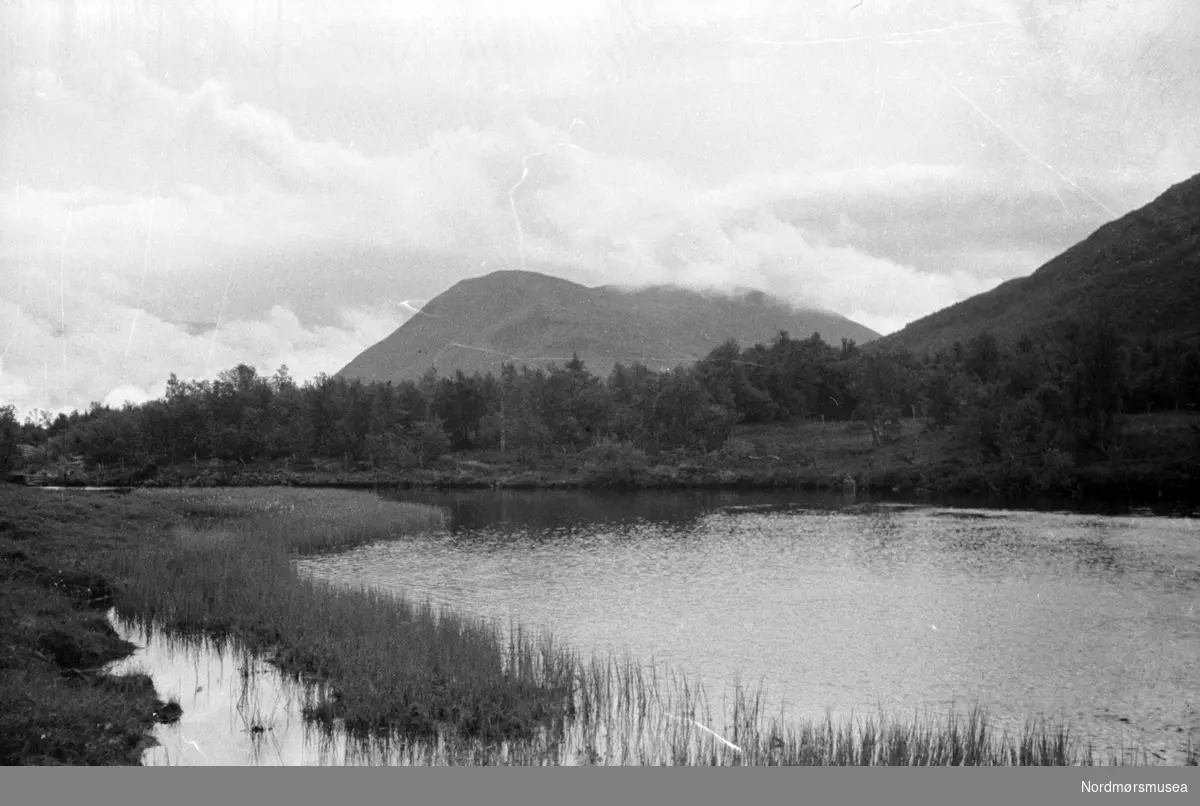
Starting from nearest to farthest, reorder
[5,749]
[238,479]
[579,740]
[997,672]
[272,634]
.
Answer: [5,749] → [579,740] → [997,672] → [272,634] → [238,479]

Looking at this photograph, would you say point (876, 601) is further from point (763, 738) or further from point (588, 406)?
point (588, 406)

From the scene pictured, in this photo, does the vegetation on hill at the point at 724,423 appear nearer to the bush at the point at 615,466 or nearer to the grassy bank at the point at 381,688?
the bush at the point at 615,466

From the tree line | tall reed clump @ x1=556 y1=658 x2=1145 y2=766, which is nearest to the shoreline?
the tree line

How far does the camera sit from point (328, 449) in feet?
515

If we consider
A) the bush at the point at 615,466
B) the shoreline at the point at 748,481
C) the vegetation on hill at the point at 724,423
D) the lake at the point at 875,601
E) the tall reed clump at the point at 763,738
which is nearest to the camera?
the tall reed clump at the point at 763,738

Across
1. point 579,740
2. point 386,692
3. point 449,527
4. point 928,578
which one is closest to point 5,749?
point 386,692

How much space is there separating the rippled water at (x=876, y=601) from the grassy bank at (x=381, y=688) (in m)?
2.79

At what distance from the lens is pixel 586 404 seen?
149 metres

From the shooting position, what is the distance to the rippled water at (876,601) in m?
24.3

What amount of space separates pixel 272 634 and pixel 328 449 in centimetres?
13501

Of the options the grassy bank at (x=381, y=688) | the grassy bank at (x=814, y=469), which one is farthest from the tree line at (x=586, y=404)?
the grassy bank at (x=381, y=688)

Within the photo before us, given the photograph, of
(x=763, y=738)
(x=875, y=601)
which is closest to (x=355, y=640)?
(x=763, y=738)

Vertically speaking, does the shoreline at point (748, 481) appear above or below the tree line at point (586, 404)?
below
